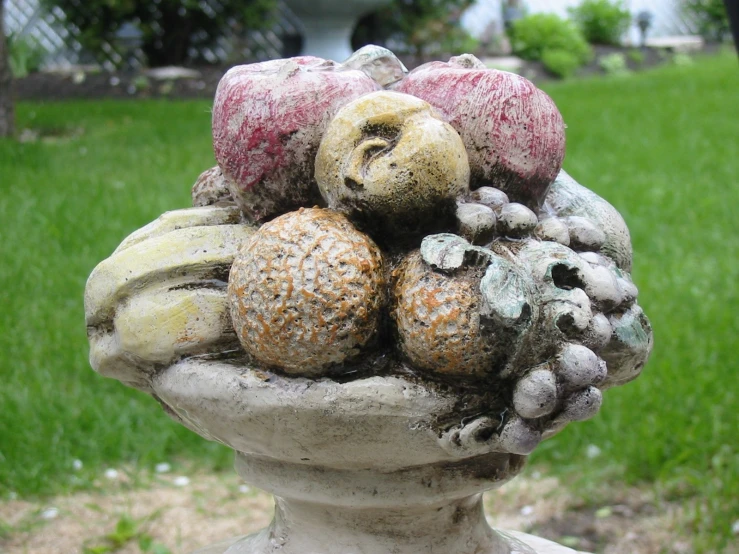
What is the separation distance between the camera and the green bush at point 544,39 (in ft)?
35.3

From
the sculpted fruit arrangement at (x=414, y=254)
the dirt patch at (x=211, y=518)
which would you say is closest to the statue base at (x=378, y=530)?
the sculpted fruit arrangement at (x=414, y=254)

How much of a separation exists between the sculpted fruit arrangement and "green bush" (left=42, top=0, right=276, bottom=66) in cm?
694

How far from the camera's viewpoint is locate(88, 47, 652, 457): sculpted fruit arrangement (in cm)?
116

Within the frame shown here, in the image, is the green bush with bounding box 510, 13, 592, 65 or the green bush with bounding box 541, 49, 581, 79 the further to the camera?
the green bush with bounding box 510, 13, 592, 65

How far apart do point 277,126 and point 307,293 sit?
276 mm

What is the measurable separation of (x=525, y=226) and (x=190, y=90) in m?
6.99

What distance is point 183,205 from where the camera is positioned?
4539 mm

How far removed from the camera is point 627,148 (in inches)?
224

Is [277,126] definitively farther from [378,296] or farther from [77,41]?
[77,41]

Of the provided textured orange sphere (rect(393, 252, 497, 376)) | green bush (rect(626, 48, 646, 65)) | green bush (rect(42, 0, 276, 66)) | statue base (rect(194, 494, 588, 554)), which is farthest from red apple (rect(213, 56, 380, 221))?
green bush (rect(626, 48, 646, 65))

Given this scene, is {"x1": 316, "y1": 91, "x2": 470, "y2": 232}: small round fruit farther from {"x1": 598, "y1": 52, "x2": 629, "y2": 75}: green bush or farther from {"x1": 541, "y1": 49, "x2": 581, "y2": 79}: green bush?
{"x1": 598, "y1": 52, "x2": 629, "y2": 75}: green bush

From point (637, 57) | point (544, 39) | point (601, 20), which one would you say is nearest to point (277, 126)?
point (544, 39)

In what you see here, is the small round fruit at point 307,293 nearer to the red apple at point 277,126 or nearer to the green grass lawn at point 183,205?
the red apple at point 277,126

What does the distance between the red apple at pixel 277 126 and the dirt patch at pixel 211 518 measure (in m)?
1.44
